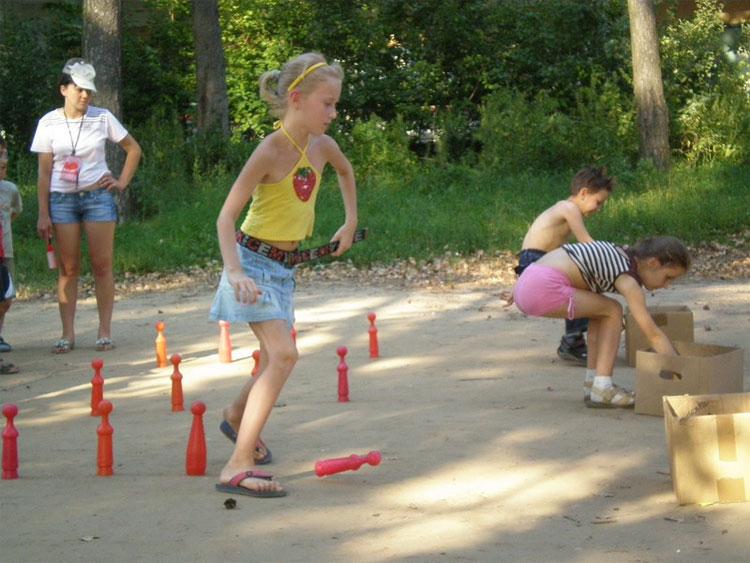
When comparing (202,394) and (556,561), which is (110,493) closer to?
(556,561)

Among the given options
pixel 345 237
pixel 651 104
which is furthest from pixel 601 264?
pixel 651 104

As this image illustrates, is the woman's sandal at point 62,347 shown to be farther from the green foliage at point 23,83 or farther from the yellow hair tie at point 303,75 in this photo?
the green foliage at point 23,83

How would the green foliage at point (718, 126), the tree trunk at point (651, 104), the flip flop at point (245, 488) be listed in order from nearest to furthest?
1. the flip flop at point (245, 488)
2. the tree trunk at point (651, 104)
3. the green foliage at point (718, 126)

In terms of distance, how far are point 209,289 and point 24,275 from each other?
252 centimetres

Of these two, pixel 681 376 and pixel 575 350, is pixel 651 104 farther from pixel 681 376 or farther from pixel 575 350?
pixel 681 376

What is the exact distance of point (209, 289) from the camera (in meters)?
14.8

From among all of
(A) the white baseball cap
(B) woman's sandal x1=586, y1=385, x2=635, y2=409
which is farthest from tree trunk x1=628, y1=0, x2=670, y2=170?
(B) woman's sandal x1=586, y1=385, x2=635, y2=409

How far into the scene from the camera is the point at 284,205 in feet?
20.4

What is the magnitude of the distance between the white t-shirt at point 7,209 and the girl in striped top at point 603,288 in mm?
4363

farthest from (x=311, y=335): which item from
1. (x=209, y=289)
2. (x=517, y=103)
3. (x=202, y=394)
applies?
(x=517, y=103)

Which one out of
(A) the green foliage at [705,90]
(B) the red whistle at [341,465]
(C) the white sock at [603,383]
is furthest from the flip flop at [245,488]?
(A) the green foliage at [705,90]

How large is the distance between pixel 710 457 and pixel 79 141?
634 cm

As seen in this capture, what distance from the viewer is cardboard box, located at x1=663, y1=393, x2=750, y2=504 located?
18.8 feet

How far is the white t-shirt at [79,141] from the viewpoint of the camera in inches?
411
